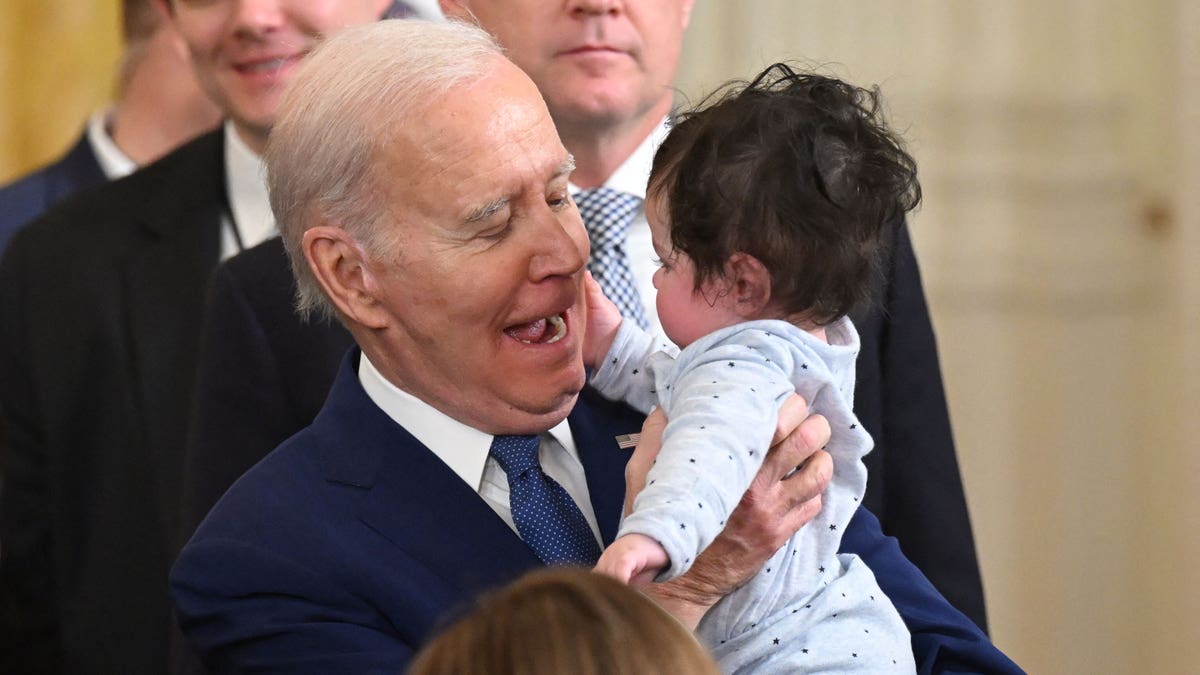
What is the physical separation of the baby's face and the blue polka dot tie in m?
0.25

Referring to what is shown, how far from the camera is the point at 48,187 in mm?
4211

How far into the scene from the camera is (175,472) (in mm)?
3061

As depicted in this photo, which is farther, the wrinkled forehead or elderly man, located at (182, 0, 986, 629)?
elderly man, located at (182, 0, 986, 629)

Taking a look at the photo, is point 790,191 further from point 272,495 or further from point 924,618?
point 272,495

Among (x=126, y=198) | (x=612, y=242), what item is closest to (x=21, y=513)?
(x=126, y=198)

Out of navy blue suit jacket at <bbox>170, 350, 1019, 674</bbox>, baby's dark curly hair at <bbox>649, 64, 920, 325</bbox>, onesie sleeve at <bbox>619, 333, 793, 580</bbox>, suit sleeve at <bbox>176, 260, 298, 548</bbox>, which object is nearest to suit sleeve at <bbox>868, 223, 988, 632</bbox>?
navy blue suit jacket at <bbox>170, 350, 1019, 674</bbox>

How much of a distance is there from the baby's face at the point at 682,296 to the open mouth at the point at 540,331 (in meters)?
0.16

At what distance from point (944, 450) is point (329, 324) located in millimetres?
947

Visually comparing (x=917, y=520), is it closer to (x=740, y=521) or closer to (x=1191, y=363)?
(x=740, y=521)

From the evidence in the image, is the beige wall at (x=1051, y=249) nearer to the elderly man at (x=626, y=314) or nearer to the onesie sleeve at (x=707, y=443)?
the elderly man at (x=626, y=314)

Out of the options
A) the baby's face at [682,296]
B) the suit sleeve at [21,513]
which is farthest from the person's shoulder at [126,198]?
the baby's face at [682,296]

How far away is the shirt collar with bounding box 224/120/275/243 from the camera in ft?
10.2

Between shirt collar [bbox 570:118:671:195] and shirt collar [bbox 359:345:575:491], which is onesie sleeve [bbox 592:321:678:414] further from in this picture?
shirt collar [bbox 570:118:671:195]

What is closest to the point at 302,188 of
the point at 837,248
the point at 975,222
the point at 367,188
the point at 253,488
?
the point at 367,188
